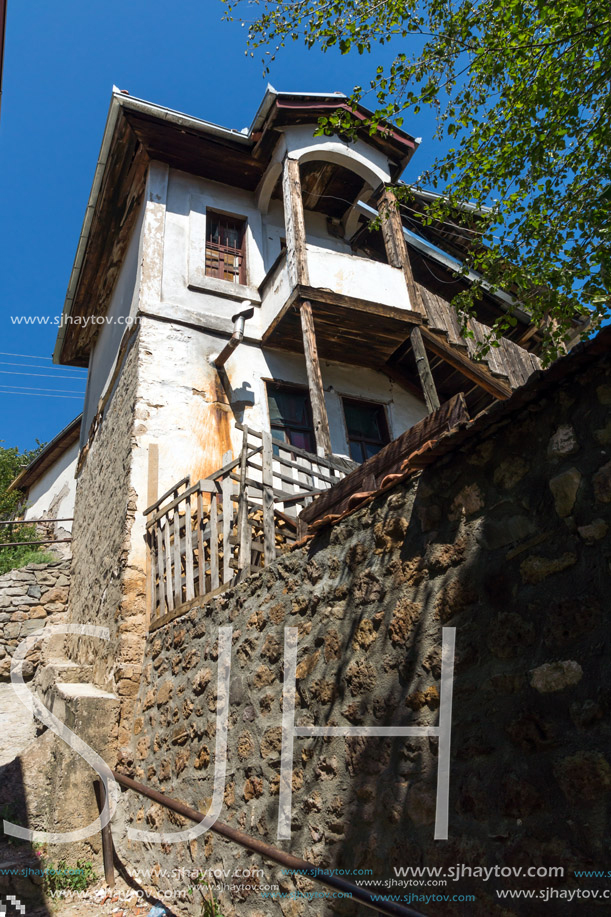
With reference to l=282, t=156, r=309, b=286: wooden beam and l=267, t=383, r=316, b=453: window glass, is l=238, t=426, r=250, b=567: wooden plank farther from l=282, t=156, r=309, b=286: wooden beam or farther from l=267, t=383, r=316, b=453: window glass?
l=282, t=156, r=309, b=286: wooden beam

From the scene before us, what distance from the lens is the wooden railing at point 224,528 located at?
4.35 m

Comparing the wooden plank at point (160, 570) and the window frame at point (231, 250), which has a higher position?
the window frame at point (231, 250)

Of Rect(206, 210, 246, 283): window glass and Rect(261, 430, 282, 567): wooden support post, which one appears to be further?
Rect(206, 210, 246, 283): window glass

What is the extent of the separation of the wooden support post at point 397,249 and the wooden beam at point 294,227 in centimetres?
113

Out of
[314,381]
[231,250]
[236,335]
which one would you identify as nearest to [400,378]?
[314,381]

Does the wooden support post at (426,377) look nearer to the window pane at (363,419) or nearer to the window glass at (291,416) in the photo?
the window pane at (363,419)

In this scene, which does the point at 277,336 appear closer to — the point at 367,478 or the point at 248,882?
the point at 367,478

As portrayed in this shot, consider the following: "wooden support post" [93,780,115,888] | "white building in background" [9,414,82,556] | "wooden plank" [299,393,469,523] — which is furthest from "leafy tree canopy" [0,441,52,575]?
"wooden plank" [299,393,469,523]

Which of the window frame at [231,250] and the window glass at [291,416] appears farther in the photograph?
the window frame at [231,250]

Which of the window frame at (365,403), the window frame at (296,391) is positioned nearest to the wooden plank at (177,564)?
the window frame at (296,391)

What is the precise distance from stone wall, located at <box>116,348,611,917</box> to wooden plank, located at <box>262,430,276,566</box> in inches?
21.0

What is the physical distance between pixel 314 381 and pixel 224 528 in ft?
9.93

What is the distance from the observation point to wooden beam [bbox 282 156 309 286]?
293 inches

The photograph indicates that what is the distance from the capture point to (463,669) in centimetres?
217
